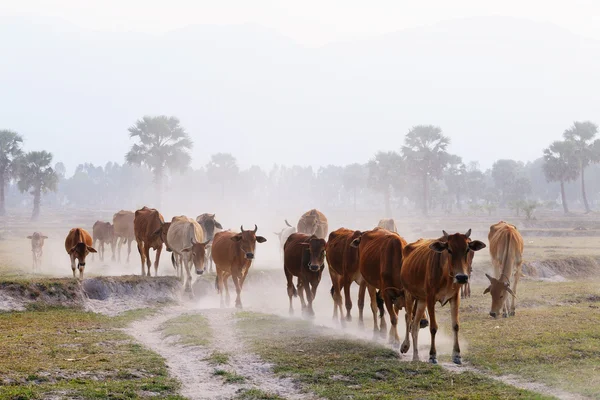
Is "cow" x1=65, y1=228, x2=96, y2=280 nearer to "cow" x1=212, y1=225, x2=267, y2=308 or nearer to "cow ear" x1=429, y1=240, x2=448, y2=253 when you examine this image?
"cow" x1=212, y1=225, x2=267, y2=308

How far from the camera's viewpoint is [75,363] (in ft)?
43.9

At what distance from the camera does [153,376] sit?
12.8m

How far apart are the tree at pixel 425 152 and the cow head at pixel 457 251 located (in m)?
94.4

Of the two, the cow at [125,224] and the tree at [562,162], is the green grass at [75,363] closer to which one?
the cow at [125,224]

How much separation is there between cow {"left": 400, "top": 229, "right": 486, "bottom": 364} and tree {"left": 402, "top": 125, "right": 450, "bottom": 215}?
306 ft

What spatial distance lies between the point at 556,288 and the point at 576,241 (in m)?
29.7

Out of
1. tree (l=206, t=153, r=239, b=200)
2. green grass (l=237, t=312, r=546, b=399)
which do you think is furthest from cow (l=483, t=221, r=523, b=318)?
tree (l=206, t=153, r=239, b=200)

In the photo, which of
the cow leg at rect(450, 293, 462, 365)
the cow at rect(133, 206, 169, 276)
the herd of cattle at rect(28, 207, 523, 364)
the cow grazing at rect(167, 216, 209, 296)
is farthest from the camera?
the cow at rect(133, 206, 169, 276)

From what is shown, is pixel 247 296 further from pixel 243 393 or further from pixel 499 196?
pixel 499 196

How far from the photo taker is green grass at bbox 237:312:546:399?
11.6 m

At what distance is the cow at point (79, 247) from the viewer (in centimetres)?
2518

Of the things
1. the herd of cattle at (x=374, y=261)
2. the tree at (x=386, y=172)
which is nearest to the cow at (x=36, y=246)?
the herd of cattle at (x=374, y=261)

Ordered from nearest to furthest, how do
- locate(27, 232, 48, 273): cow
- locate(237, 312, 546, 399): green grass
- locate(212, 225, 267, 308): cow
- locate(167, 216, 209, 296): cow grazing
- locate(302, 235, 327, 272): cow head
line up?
locate(237, 312, 546, 399): green grass
locate(302, 235, 327, 272): cow head
locate(212, 225, 267, 308): cow
locate(167, 216, 209, 296): cow grazing
locate(27, 232, 48, 273): cow

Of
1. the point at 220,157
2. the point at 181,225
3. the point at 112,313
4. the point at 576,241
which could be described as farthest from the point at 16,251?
the point at 220,157
